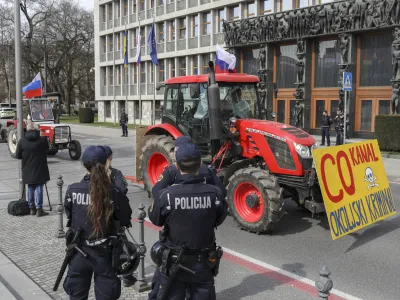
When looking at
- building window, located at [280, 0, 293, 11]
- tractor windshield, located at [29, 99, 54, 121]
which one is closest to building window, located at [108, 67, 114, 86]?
building window, located at [280, 0, 293, 11]

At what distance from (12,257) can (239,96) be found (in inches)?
194

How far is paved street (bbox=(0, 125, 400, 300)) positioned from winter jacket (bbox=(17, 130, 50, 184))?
2.51ft

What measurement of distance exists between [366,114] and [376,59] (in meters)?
3.05

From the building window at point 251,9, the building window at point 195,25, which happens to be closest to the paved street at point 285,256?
the building window at point 251,9

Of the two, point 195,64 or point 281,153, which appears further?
point 195,64

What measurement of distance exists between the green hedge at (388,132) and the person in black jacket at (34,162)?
626 inches

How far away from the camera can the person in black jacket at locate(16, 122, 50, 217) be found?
820 cm

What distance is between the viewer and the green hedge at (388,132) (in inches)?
767

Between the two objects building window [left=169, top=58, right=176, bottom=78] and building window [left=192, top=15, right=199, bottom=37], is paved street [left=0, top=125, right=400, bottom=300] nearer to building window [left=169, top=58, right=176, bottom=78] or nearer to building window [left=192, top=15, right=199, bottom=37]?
building window [left=192, top=15, right=199, bottom=37]

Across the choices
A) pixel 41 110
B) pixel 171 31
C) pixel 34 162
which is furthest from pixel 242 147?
A: pixel 171 31

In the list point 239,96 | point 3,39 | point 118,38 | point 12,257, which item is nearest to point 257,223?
point 239,96

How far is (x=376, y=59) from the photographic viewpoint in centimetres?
2448

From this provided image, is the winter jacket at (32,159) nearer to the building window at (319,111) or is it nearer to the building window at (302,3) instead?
the building window at (319,111)

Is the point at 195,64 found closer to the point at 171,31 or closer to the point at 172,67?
the point at 172,67
